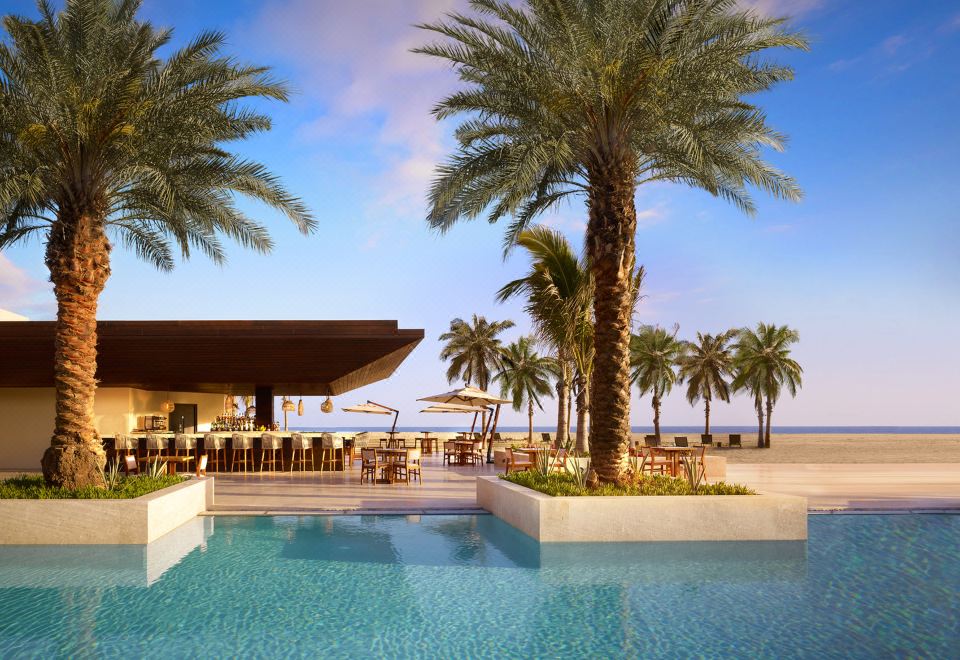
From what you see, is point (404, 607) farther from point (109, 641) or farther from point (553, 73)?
point (553, 73)

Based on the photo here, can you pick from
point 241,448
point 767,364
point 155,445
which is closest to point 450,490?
point 241,448

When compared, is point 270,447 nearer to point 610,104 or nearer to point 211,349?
point 211,349

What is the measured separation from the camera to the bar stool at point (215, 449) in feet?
63.9

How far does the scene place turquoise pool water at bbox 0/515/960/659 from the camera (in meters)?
5.38

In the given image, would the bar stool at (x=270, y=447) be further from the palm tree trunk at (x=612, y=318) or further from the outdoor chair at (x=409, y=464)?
the palm tree trunk at (x=612, y=318)

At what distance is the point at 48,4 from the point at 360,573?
9349 millimetres

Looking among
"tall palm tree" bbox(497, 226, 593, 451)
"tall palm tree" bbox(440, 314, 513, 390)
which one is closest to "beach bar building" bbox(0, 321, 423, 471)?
"tall palm tree" bbox(497, 226, 593, 451)

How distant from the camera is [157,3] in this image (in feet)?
37.7

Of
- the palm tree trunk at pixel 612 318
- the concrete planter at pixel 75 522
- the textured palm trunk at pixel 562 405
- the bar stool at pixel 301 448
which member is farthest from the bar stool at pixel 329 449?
the palm tree trunk at pixel 612 318

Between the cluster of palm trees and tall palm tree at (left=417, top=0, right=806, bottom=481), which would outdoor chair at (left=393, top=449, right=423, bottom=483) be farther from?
the cluster of palm trees

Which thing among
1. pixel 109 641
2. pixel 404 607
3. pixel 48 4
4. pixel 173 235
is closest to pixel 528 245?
pixel 173 235

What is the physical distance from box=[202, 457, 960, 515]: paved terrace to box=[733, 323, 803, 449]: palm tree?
22925mm

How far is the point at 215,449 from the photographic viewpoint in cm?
1969

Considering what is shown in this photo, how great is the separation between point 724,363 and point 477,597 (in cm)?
4279
